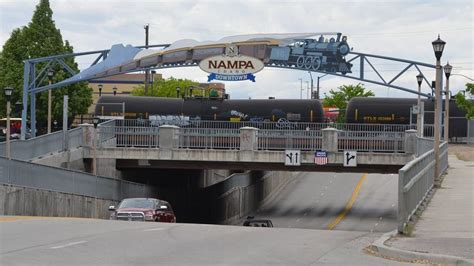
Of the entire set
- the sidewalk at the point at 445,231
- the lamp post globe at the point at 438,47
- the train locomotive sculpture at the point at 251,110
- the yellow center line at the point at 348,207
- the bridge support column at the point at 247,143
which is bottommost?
the yellow center line at the point at 348,207

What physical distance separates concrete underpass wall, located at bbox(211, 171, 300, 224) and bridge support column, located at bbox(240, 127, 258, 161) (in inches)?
437

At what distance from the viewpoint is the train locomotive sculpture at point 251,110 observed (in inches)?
2345

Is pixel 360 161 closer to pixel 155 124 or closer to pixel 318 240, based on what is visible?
pixel 155 124

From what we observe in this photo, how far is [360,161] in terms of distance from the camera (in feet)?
144

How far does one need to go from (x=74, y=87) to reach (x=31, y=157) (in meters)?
33.8

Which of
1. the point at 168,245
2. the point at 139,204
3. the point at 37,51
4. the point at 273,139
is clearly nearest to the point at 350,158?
the point at 273,139

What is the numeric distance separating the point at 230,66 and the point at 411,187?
3071cm

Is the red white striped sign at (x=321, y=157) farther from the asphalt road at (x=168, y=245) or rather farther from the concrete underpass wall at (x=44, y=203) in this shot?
the asphalt road at (x=168, y=245)

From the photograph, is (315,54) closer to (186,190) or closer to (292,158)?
(292,158)

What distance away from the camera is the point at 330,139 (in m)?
44.2

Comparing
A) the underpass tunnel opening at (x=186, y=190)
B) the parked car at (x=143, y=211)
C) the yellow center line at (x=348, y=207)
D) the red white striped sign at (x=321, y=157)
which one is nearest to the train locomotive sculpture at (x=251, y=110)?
the underpass tunnel opening at (x=186, y=190)

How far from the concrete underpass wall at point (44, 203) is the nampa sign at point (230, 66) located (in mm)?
15531

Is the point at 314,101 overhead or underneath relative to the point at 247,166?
overhead

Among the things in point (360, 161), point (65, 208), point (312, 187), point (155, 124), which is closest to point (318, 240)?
point (65, 208)
